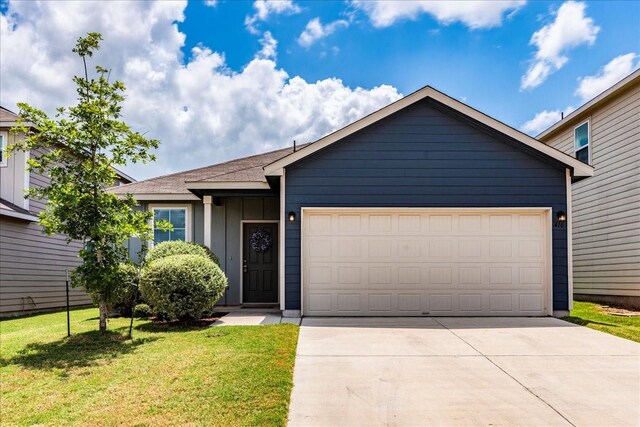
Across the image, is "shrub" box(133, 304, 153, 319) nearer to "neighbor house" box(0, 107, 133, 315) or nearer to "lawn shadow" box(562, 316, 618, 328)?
"neighbor house" box(0, 107, 133, 315)

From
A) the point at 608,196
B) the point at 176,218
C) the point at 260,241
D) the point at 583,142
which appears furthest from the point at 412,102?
the point at 583,142

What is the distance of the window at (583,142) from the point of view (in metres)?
13.7

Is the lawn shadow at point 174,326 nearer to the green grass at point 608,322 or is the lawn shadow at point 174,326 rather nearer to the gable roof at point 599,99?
the green grass at point 608,322

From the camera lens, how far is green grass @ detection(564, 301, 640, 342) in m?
7.88

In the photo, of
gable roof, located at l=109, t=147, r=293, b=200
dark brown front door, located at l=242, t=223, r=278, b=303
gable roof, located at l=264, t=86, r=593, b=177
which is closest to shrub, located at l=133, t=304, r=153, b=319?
dark brown front door, located at l=242, t=223, r=278, b=303

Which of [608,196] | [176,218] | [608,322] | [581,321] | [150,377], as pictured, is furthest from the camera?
[608,196]

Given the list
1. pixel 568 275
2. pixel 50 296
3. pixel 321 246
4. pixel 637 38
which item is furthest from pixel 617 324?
pixel 50 296

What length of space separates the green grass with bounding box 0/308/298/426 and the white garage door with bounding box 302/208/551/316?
6.04 ft

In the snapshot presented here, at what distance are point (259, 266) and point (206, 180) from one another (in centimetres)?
266

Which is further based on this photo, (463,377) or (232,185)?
(232,185)

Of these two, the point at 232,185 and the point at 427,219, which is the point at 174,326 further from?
the point at 427,219

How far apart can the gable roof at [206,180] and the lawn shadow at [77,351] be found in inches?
154

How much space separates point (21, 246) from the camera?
41.3 feet

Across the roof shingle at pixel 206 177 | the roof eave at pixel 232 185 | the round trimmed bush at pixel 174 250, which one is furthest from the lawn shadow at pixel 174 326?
the roof shingle at pixel 206 177
